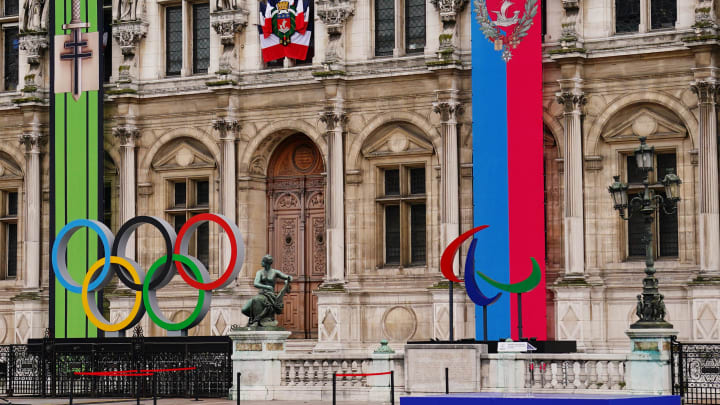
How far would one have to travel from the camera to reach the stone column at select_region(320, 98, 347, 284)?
161 ft

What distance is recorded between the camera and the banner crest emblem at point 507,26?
4531 cm

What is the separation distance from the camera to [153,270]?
44.0 metres

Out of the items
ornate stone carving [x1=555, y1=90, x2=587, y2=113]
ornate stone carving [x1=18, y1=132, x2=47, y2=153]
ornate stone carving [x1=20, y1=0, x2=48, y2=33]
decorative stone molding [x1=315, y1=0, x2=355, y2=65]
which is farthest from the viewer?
ornate stone carving [x1=20, y1=0, x2=48, y2=33]

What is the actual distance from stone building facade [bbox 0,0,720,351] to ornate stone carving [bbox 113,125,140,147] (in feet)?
0.23

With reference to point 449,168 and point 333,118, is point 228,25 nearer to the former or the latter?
point 333,118

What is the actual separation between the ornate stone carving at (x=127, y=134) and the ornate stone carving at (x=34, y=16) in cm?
480

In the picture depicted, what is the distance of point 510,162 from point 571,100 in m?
2.63

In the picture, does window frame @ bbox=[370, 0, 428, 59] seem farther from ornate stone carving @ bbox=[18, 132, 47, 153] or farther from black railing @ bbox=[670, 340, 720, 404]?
black railing @ bbox=[670, 340, 720, 404]

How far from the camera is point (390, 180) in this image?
163 ft

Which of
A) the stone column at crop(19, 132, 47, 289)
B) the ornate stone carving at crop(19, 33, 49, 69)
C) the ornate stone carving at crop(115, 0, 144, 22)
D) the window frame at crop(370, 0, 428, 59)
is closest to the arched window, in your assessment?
the window frame at crop(370, 0, 428, 59)

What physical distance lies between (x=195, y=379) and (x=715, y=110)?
1660 cm

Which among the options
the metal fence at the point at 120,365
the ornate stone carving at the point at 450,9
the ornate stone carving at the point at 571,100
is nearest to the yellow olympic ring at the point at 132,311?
the metal fence at the point at 120,365

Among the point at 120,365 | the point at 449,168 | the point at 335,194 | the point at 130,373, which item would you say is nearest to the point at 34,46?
the point at 335,194

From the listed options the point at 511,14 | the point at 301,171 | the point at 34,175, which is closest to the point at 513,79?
the point at 511,14
